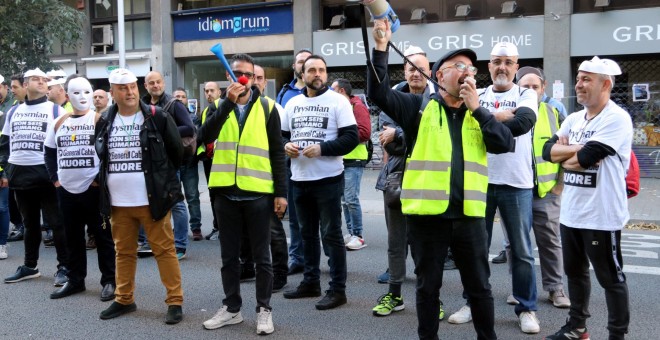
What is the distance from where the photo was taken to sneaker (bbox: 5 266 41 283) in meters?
6.82

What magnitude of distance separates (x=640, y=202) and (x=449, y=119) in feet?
30.1

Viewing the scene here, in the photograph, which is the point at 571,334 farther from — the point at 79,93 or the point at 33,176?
the point at 33,176

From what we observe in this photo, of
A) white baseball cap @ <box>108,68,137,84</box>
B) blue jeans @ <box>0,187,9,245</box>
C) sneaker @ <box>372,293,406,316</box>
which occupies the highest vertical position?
white baseball cap @ <box>108,68,137,84</box>

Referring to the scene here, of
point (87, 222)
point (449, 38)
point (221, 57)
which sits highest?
point (449, 38)

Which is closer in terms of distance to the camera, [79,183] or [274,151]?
[274,151]

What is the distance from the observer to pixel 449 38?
16.4m

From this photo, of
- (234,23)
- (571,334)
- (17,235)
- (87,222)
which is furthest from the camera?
(234,23)

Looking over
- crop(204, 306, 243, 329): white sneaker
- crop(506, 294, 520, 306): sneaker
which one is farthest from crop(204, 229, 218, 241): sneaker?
crop(506, 294, 520, 306): sneaker

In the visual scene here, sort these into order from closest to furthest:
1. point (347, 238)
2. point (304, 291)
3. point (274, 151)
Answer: point (274, 151) → point (304, 291) → point (347, 238)

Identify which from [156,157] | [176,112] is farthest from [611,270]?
[176,112]

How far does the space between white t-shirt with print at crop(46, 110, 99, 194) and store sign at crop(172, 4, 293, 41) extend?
1295 cm

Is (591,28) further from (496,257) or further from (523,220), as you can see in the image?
(523,220)

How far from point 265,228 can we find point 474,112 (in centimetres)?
207

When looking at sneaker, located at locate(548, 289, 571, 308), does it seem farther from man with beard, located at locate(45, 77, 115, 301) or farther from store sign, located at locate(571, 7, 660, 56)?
store sign, located at locate(571, 7, 660, 56)
